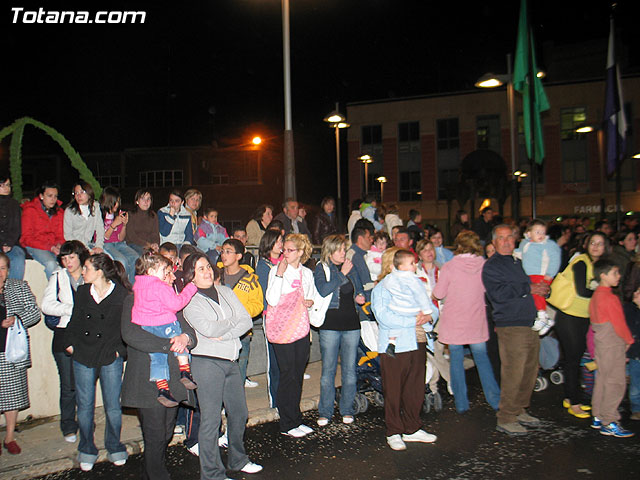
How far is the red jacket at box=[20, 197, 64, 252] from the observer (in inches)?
302

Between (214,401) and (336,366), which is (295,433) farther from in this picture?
(214,401)

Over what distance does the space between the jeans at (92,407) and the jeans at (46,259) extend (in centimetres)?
233

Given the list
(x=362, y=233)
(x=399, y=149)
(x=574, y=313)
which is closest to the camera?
(x=574, y=313)

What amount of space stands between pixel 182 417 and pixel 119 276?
1.97 metres

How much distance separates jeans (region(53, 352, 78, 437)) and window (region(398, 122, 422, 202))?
39.0 meters

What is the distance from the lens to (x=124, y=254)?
8.84 m

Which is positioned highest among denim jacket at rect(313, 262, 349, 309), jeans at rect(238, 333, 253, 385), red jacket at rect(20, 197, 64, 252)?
red jacket at rect(20, 197, 64, 252)

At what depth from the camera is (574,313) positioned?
6766 millimetres

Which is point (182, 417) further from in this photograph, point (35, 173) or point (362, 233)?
point (35, 173)

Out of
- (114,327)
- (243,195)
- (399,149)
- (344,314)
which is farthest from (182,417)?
(399,149)

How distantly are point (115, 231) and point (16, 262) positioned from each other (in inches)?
78.2

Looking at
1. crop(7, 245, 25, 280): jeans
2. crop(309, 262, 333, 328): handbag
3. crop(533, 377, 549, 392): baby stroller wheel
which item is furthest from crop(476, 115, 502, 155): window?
crop(7, 245, 25, 280): jeans

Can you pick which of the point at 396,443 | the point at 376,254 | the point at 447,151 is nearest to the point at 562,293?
the point at 376,254

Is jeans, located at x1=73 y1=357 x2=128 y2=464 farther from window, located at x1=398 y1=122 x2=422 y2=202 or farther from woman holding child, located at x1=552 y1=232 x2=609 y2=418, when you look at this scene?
window, located at x1=398 y1=122 x2=422 y2=202
